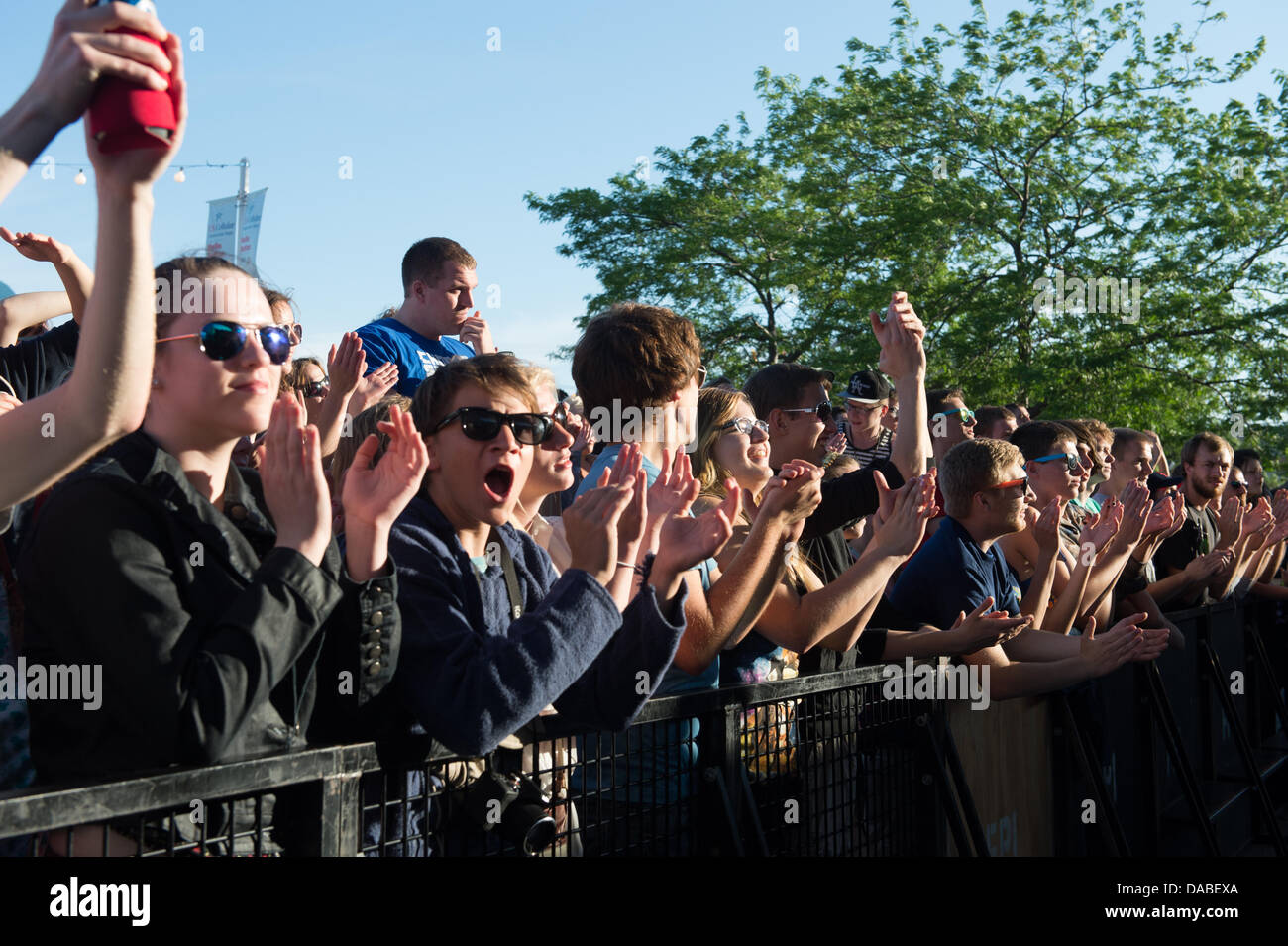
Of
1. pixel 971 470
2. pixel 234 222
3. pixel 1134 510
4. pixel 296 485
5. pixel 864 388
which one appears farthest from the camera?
pixel 234 222

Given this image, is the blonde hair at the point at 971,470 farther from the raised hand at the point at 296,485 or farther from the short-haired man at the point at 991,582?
the raised hand at the point at 296,485

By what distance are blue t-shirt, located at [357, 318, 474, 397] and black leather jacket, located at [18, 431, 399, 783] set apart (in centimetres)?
316

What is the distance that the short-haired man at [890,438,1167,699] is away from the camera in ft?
16.5

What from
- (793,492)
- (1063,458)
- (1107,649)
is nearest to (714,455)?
(793,492)

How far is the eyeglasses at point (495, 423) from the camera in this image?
110 inches

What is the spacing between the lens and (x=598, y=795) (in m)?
2.70

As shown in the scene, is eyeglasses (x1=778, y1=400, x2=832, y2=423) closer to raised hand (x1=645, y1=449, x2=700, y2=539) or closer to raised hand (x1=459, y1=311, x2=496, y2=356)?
raised hand (x1=459, y1=311, x2=496, y2=356)

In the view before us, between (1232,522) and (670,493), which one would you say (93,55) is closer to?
(670,493)

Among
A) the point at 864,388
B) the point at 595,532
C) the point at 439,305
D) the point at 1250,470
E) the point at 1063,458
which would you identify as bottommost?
the point at 595,532

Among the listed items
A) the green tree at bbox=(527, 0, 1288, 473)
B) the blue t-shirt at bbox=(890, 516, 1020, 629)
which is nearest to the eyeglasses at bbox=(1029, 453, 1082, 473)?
the blue t-shirt at bbox=(890, 516, 1020, 629)

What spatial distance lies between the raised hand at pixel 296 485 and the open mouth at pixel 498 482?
624mm

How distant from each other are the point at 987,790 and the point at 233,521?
→ 11.0 feet

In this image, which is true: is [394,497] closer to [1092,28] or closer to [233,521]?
[233,521]

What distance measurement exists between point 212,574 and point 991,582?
12.3 feet
